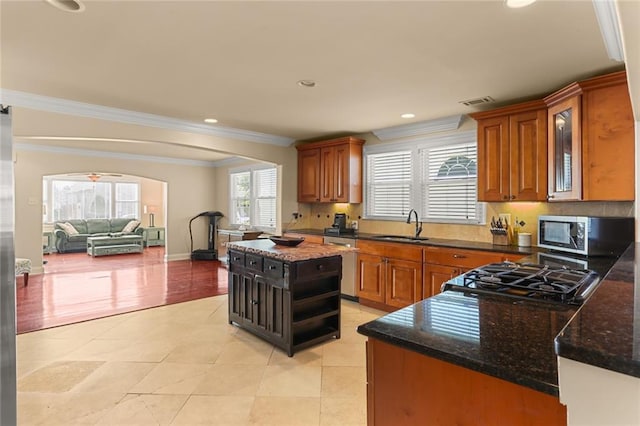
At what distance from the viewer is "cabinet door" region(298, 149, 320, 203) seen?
18.7 feet

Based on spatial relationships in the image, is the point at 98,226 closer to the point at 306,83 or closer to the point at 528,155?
the point at 306,83

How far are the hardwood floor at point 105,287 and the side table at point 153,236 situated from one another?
2.38 meters

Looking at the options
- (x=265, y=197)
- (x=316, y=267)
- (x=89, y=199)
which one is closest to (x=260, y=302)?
(x=316, y=267)

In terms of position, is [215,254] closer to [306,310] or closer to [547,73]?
[306,310]

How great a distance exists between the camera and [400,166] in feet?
16.5

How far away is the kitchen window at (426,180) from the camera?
4.34 metres

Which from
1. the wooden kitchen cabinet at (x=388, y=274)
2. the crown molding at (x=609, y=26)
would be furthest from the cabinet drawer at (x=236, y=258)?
the crown molding at (x=609, y=26)

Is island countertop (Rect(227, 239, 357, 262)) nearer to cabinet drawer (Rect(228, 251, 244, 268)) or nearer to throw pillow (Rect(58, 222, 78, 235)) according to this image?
cabinet drawer (Rect(228, 251, 244, 268))

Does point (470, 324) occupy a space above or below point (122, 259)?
above

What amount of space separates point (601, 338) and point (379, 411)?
77cm

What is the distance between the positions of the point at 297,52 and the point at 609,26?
1991 millimetres

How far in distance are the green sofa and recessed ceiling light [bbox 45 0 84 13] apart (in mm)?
9149

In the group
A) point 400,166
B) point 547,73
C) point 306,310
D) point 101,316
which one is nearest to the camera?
point 547,73

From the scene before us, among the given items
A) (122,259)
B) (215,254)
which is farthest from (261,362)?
(122,259)
